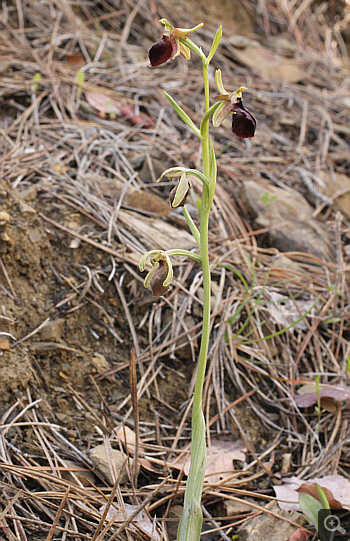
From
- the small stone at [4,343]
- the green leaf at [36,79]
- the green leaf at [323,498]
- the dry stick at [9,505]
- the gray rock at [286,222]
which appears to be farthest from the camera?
the green leaf at [36,79]

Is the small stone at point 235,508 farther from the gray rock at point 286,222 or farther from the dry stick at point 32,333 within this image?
the gray rock at point 286,222

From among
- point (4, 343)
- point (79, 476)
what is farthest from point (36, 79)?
point (79, 476)

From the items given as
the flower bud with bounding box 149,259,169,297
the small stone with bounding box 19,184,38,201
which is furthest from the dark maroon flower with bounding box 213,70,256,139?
the small stone with bounding box 19,184,38,201

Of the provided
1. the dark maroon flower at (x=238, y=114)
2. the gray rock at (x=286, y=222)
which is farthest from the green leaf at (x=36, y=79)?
the dark maroon flower at (x=238, y=114)

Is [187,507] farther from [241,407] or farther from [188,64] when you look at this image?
[188,64]

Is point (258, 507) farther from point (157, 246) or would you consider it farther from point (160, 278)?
point (157, 246)
